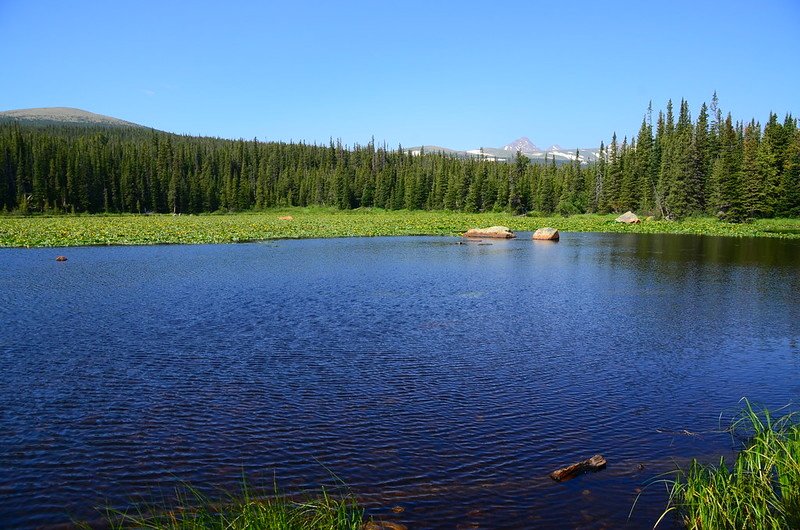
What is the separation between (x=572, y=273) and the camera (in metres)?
35.8

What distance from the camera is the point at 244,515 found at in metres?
6.70

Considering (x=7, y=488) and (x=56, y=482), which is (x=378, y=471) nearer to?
(x=56, y=482)

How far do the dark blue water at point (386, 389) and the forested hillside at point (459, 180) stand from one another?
198 ft

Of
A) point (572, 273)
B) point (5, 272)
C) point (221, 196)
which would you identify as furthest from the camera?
point (221, 196)

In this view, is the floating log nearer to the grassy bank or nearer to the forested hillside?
the grassy bank

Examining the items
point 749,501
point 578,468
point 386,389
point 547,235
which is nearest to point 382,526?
point 578,468

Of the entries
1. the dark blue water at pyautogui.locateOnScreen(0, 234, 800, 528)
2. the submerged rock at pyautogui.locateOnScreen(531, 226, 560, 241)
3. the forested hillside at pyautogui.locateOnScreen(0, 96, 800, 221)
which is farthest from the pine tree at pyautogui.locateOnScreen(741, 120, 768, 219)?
the dark blue water at pyautogui.locateOnScreen(0, 234, 800, 528)

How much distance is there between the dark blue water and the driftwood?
0.67 ft

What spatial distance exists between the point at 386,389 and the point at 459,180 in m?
121

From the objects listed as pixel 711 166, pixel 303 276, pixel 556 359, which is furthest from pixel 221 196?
pixel 556 359

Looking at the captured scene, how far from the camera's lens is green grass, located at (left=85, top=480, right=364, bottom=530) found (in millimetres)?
6574

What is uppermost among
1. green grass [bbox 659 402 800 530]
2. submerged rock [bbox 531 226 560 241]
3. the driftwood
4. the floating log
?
submerged rock [bbox 531 226 560 241]

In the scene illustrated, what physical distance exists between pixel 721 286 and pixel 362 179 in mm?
124346

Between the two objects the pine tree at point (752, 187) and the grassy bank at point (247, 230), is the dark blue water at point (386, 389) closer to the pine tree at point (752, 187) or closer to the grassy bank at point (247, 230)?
the grassy bank at point (247, 230)
